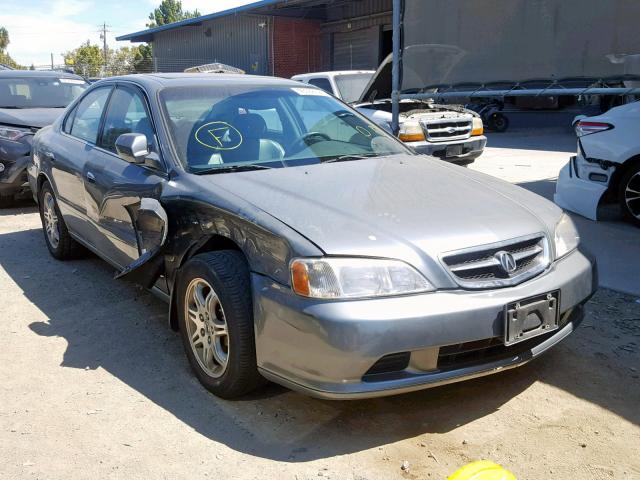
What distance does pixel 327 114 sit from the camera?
4.45 metres

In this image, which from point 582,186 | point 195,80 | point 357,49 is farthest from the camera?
point 357,49

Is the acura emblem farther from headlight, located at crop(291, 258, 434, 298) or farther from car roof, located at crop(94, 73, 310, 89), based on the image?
car roof, located at crop(94, 73, 310, 89)

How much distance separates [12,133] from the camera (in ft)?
26.0

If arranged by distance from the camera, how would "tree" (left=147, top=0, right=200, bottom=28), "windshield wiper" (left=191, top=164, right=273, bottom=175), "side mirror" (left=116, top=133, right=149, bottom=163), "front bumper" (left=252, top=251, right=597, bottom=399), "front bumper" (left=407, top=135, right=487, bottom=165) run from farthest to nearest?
"tree" (left=147, top=0, right=200, bottom=28), "front bumper" (left=407, top=135, right=487, bottom=165), "side mirror" (left=116, top=133, right=149, bottom=163), "windshield wiper" (left=191, top=164, right=273, bottom=175), "front bumper" (left=252, top=251, right=597, bottom=399)

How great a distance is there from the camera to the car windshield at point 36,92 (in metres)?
9.08

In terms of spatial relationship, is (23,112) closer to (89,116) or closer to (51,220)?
(51,220)

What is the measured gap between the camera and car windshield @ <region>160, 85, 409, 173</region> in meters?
3.77

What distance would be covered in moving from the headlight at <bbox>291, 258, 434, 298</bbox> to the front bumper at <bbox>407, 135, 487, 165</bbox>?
652 centimetres

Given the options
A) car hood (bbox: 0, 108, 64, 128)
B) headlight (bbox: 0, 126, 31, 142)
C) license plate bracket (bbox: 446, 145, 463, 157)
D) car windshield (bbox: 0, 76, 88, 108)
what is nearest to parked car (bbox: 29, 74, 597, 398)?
headlight (bbox: 0, 126, 31, 142)

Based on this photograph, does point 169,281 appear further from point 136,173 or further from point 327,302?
point 327,302

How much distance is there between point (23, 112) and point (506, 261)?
7.59 meters

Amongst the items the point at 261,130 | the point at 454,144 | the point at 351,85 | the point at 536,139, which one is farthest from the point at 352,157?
the point at 536,139

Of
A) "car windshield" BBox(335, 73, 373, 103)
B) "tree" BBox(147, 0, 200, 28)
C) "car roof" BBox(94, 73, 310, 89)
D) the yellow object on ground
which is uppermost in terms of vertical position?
"tree" BBox(147, 0, 200, 28)

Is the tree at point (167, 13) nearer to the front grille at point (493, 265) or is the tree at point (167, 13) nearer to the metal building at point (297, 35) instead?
the metal building at point (297, 35)
